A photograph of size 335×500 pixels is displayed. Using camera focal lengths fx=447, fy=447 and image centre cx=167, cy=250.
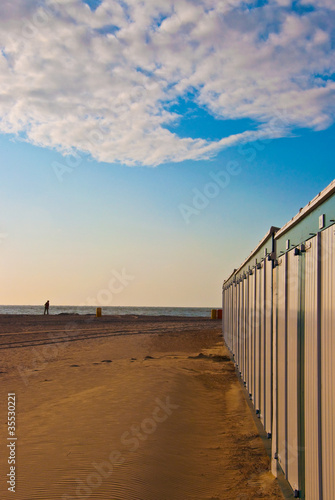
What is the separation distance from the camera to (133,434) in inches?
281

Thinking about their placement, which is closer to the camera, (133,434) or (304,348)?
(304,348)

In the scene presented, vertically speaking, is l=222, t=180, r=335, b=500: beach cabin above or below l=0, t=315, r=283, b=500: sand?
above

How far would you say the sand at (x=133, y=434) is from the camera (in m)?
5.38

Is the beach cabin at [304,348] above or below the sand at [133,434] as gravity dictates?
above

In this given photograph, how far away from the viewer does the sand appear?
212 inches

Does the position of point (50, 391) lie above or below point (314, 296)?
below

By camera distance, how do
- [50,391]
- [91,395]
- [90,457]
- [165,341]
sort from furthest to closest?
1. [165,341]
2. [50,391]
3. [91,395]
4. [90,457]

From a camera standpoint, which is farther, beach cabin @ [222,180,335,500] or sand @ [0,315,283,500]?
sand @ [0,315,283,500]

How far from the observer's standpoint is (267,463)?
20.4ft

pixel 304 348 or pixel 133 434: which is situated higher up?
pixel 304 348

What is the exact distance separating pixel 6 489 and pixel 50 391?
575 centimetres

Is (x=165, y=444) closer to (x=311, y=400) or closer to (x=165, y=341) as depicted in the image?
(x=311, y=400)

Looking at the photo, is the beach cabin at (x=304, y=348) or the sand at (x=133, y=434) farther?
the sand at (x=133, y=434)

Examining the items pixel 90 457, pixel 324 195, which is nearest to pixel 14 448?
pixel 90 457
